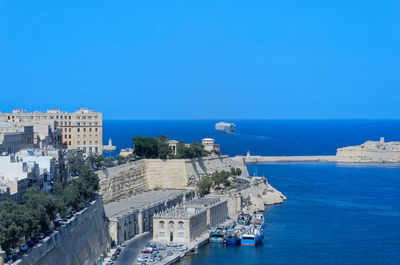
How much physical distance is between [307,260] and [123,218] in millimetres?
12676

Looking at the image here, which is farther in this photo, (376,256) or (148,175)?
(148,175)

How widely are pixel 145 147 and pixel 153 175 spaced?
3.14 meters

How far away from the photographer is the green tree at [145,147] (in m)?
68.8

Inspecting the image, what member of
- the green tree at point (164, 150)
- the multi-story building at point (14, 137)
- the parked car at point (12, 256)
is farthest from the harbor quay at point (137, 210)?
the parked car at point (12, 256)

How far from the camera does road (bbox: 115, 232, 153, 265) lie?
42237mm

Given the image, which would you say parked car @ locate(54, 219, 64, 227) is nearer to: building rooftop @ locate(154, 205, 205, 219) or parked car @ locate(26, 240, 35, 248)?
parked car @ locate(26, 240, 35, 248)

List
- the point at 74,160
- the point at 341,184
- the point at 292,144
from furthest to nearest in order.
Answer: the point at 292,144
the point at 341,184
the point at 74,160

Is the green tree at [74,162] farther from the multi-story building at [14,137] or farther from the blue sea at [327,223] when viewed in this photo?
the blue sea at [327,223]

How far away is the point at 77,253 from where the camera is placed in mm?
36375

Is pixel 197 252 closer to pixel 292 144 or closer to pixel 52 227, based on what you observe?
pixel 52 227

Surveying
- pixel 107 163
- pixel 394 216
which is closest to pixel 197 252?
pixel 107 163

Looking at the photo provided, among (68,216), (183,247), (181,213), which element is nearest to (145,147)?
(181,213)

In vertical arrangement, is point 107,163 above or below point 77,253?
above

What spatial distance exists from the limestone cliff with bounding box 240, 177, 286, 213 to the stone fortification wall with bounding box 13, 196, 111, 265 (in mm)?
21774
